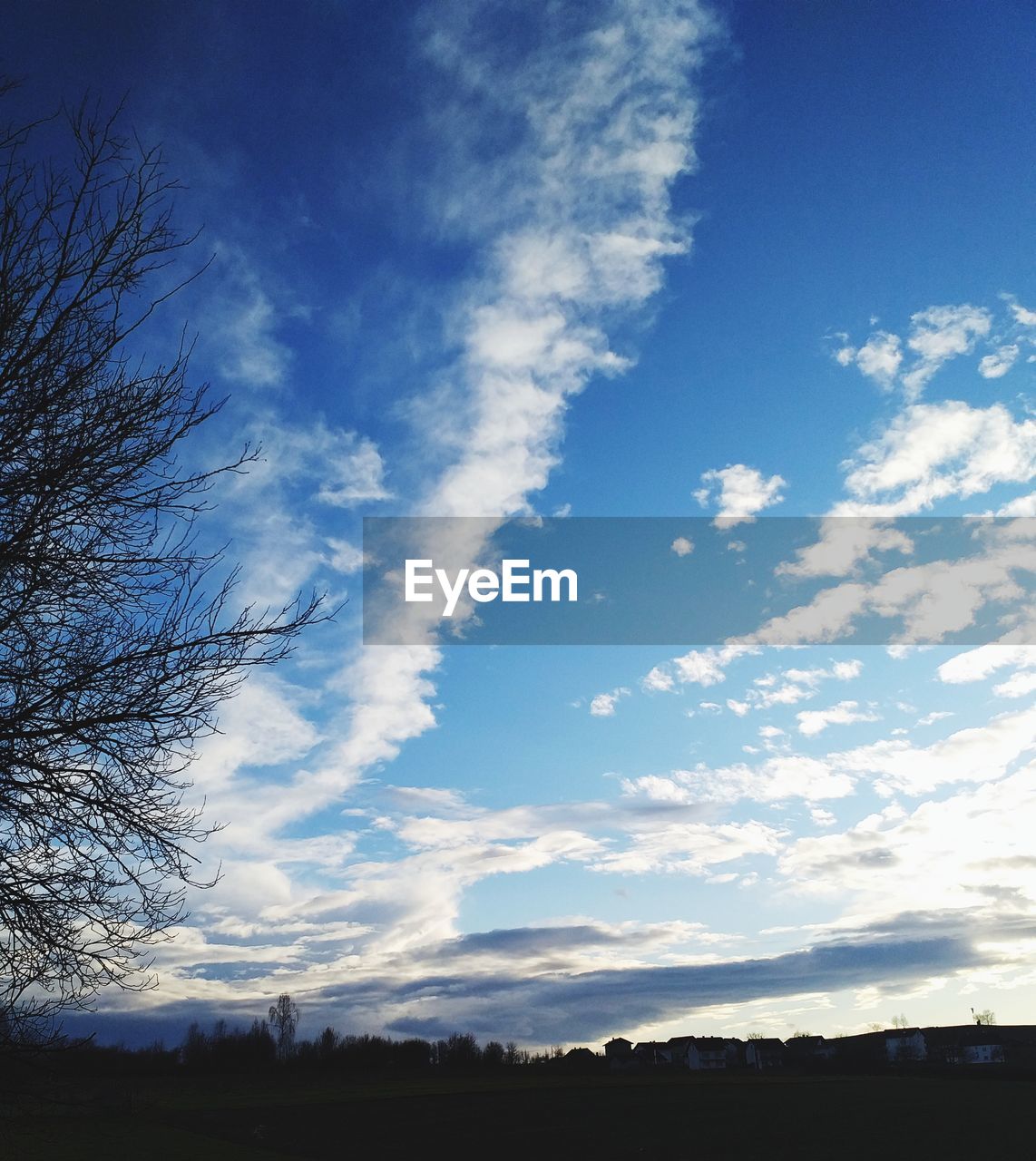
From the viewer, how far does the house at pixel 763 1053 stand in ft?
438

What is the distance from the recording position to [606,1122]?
139 feet

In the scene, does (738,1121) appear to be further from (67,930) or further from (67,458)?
(67,458)

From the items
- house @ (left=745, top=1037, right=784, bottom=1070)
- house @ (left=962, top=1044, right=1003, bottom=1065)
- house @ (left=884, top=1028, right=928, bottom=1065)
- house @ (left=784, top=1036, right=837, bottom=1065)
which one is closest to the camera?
house @ (left=962, top=1044, right=1003, bottom=1065)

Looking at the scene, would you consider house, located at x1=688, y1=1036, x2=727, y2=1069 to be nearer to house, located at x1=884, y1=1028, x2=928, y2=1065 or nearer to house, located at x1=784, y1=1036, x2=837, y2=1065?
house, located at x1=784, y1=1036, x2=837, y2=1065

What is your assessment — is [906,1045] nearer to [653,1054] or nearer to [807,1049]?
[807,1049]

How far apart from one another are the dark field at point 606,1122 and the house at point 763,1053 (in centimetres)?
7178

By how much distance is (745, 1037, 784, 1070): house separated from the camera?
134m

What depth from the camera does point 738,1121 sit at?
1594 inches

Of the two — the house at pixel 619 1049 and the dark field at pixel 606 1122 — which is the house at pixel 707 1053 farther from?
the dark field at pixel 606 1122

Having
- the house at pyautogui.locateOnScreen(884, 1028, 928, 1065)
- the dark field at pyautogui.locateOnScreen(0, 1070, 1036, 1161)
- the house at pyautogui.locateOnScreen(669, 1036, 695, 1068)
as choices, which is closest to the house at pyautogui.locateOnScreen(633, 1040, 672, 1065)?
the house at pyautogui.locateOnScreen(669, 1036, 695, 1068)

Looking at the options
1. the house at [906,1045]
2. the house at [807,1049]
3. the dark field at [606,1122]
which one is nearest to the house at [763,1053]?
the house at [807,1049]

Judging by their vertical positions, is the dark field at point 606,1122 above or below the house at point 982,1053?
above

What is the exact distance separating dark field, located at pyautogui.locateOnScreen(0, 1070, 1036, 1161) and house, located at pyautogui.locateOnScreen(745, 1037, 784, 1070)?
2826 inches

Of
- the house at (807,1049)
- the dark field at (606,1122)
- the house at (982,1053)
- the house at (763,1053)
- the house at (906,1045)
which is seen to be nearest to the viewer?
the dark field at (606,1122)
